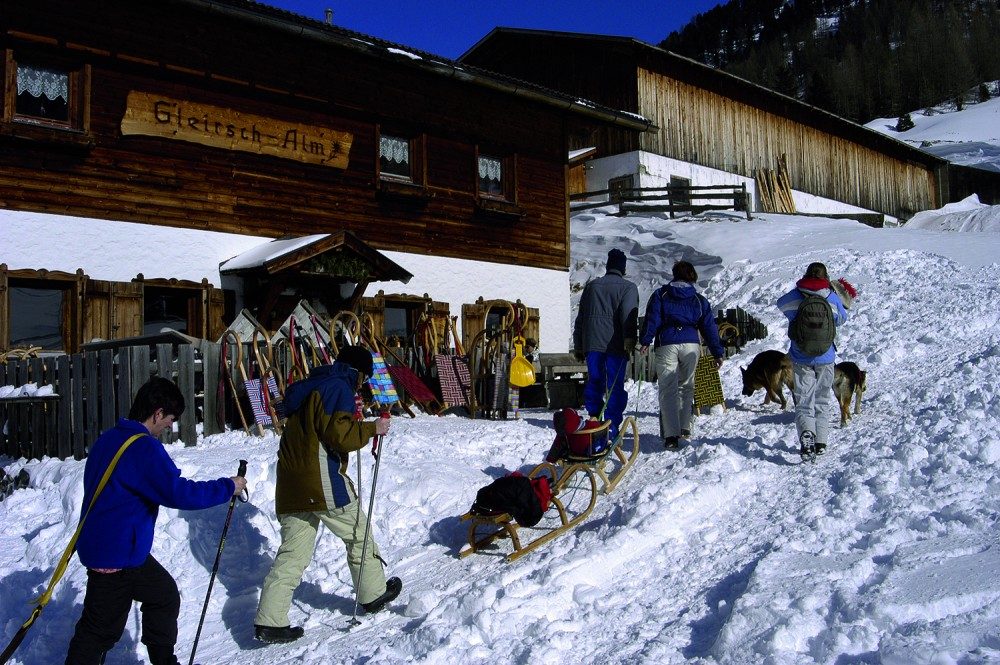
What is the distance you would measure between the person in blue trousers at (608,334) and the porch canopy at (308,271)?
520 cm

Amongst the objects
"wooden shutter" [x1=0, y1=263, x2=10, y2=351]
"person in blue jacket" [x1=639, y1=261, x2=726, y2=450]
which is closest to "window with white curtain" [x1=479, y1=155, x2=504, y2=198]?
"wooden shutter" [x1=0, y1=263, x2=10, y2=351]

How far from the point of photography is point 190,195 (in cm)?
1251

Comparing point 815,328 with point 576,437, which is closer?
point 576,437

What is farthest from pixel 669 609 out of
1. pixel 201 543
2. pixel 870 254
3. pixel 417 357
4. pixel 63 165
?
pixel 870 254

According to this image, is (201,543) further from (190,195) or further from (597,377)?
(190,195)

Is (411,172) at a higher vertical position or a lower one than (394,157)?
lower

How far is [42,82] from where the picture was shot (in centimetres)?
1129

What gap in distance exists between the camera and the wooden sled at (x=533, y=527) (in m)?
6.00

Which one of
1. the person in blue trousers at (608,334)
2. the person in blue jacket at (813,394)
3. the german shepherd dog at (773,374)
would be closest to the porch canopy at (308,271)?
the person in blue trousers at (608,334)

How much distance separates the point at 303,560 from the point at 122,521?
1271 millimetres

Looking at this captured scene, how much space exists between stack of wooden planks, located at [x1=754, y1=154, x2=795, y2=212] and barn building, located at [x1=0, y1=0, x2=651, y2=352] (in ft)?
53.3

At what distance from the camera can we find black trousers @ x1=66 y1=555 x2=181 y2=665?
420 cm

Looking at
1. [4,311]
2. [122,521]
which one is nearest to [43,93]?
[4,311]

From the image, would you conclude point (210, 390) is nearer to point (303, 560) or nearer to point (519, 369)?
point (519, 369)
